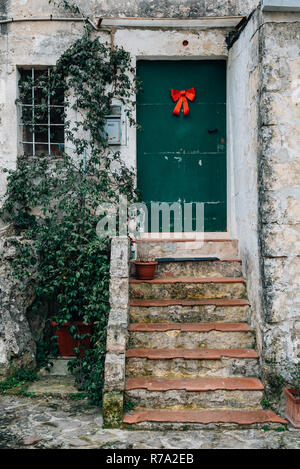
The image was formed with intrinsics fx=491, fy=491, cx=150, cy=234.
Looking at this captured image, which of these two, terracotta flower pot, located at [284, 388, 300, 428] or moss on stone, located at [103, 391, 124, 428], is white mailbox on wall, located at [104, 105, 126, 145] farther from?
terracotta flower pot, located at [284, 388, 300, 428]

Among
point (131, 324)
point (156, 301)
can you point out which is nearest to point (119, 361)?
point (131, 324)

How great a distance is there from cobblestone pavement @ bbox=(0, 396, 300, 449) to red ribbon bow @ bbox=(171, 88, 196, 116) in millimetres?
4454

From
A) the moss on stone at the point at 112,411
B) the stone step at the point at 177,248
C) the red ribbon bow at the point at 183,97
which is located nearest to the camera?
the moss on stone at the point at 112,411

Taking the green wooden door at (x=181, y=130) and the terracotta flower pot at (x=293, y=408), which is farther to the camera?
the green wooden door at (x=181, y=130)

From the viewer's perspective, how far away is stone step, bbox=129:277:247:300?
20.5 ft

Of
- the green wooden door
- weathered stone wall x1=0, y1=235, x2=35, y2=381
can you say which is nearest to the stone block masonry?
weathered stone wall x1=0, y1=235, x2=35, y2=381

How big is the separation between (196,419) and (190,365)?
667mm

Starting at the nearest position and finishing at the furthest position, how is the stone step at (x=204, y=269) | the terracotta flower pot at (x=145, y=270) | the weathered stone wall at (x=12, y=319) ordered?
the weathered stone wall at (x=12, y=319)
the terracotta flower pot at (x=145, y=270)
the stone step at (x=204, y=269)

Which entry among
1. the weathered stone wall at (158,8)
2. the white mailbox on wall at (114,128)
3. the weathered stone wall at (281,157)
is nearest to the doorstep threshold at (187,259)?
the weathered stone wall at (281,157)

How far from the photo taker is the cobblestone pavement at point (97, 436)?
178 inches

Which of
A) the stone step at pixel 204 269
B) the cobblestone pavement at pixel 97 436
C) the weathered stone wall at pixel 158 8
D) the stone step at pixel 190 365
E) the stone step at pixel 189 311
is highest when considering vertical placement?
the weathered stone wall at pixel 158 8

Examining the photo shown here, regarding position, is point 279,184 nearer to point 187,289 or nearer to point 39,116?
point 187,289

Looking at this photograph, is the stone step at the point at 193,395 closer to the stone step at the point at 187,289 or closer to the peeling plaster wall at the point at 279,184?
the peeling plaster wall at the point at 279,184

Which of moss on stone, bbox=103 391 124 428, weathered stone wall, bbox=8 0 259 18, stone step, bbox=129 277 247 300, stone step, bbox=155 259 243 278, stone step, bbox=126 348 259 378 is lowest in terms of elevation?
moss on stone, bbox=103 391 124 428
